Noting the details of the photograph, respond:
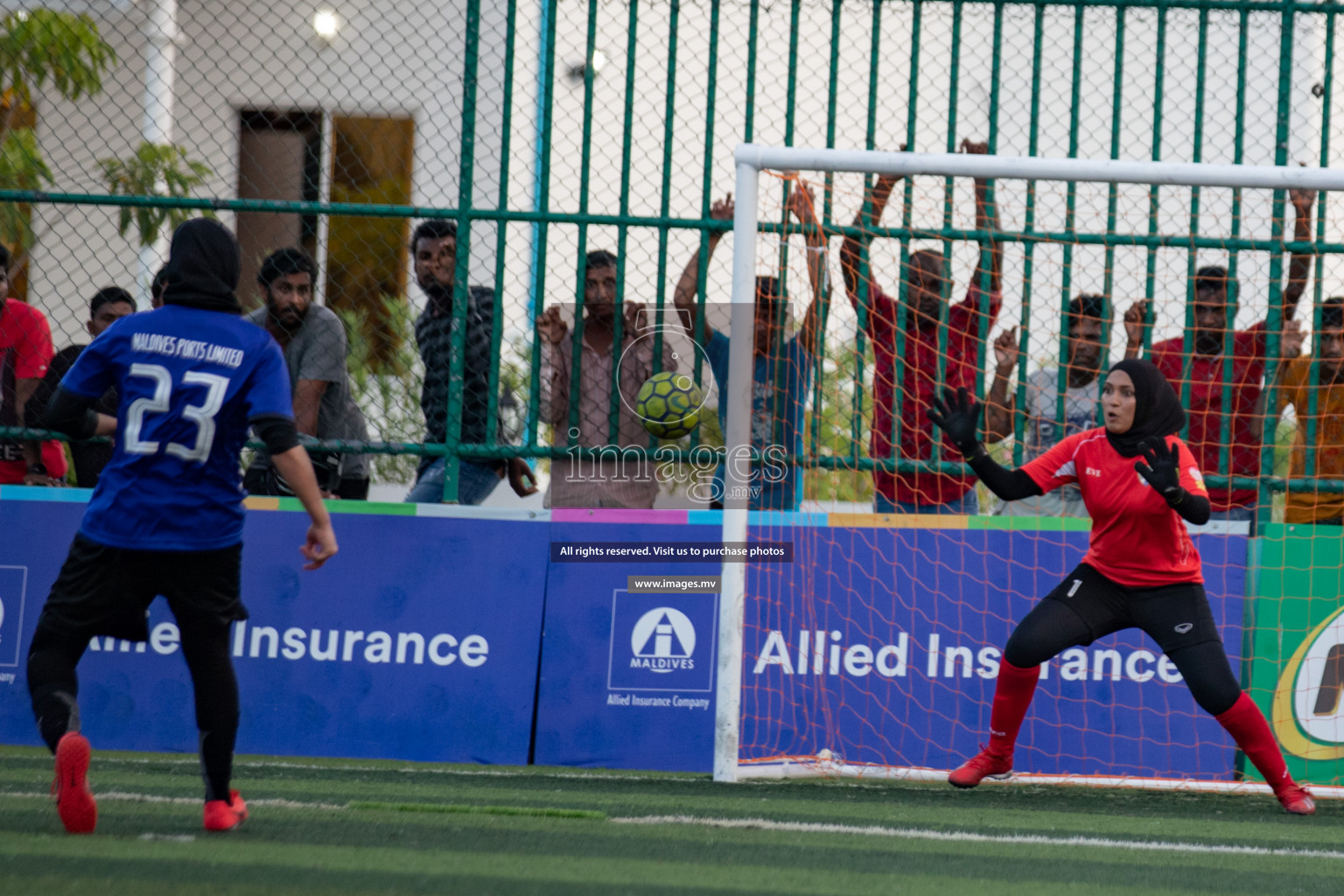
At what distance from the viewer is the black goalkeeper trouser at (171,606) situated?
4098mm

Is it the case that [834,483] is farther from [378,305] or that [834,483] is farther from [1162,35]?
[378,305]


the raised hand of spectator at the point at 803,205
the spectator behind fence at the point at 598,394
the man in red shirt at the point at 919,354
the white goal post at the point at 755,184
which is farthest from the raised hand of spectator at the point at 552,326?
the man in red shirt at the point at 919,354

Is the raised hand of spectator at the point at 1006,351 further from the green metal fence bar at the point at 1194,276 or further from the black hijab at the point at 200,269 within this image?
the black hijab at the point at 200,269

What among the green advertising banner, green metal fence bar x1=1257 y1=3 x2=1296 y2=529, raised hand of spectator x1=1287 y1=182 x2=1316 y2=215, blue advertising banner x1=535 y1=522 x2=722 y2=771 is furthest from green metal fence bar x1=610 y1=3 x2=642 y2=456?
raised hand of spectator x1=1287 y1=182 x2=1316 y2=215

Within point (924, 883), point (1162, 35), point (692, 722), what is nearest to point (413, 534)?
point (692, 722)

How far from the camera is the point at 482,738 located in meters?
6.43

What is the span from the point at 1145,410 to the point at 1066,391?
1035mm

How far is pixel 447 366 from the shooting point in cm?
675

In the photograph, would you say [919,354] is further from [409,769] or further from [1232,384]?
[409,769]

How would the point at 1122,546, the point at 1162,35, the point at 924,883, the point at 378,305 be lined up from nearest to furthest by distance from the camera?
1. the point at 924,883
2. the point at 1122,546
3. the point at 1162,35
4. the point at 378,305

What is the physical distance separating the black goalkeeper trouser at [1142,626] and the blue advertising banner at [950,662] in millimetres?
823

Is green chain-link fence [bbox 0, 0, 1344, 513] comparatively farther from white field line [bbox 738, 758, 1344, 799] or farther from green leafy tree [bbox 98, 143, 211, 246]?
white field line [bbox 738, 758, 1344, 799]

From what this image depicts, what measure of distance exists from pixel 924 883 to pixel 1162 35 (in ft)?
14.4

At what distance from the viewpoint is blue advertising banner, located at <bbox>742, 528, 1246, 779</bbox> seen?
21.2ft
